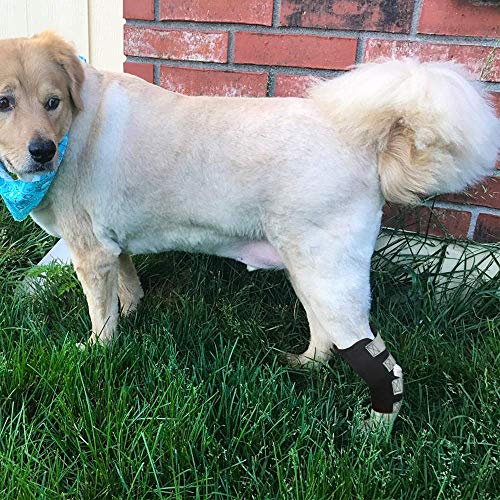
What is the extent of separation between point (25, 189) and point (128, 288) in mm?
711

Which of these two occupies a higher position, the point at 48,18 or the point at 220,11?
the point at 220,11

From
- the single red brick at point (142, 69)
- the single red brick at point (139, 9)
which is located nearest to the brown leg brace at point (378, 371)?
the single red brick at point (142, 69)

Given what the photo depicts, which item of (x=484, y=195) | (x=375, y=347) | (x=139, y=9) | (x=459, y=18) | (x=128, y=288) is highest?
(x=459, y=18)

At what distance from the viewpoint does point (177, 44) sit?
2639mm

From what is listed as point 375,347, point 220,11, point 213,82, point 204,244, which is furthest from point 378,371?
point 220,11

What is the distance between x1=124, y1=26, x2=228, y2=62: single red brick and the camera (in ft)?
8.48

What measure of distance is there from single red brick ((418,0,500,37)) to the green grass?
35.2 inches

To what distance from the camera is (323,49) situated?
2.43 meters

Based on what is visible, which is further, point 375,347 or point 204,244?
point 204,244

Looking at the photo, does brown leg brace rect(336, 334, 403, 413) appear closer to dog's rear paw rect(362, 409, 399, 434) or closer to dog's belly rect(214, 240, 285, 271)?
dog's rear paw rect(362, 409, 399, 434)

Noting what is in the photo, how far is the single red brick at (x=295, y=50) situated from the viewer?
2.41 meters

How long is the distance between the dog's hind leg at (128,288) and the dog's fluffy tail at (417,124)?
3.70 feet

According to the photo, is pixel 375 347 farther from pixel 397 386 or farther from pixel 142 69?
pixel 142 69

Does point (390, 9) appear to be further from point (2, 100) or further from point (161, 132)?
point (2, 100)
